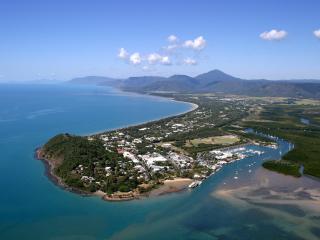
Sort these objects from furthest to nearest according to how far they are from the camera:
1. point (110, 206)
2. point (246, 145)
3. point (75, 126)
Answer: point (75, 126) → point (246, 145) → point (110, 206)

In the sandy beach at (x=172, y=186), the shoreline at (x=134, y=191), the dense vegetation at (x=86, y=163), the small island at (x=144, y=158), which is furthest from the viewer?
the small island at (x=144, y=158)

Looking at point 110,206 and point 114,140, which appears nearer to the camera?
point 110,206

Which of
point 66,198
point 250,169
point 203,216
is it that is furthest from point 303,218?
point 66,198

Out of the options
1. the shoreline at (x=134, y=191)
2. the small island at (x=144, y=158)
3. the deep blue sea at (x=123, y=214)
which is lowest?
the deep blue sea at (x=123, y=214)

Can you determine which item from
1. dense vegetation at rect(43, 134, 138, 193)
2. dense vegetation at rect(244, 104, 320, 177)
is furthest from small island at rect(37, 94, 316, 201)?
dense vegetation at rect(244, 104, 320, 177)

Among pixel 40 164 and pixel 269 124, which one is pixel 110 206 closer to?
pixel 40 164

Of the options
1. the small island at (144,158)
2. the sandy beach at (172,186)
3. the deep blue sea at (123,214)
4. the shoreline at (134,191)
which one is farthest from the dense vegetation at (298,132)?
the shoreline at (134,191)

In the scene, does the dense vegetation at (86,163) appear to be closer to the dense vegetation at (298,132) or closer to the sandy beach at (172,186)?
the sandy beach at (172,186)

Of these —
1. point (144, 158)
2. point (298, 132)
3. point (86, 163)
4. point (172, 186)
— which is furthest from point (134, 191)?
point (298, 132)
